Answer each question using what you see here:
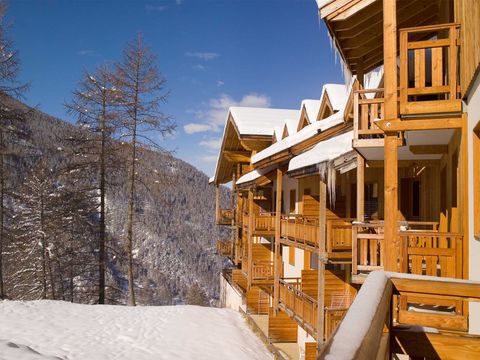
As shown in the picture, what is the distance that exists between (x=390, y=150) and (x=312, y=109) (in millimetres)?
12237

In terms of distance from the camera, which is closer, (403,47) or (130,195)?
(403,47)

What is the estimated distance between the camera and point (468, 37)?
19.2ft

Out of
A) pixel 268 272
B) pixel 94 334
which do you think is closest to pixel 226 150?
pixel 268 272

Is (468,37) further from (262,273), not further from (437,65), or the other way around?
(262,273)

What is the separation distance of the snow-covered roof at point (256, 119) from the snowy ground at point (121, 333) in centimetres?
1068

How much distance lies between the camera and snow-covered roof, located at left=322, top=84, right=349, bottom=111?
16.1 m

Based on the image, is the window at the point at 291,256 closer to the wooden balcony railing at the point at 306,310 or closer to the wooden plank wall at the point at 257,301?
the wooden plank wall at the point at 257,301

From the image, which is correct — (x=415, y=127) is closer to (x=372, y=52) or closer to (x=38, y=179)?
(x=372, y=52)

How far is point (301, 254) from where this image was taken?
18.6m

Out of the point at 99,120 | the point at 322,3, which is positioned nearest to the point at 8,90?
the point at 99,120

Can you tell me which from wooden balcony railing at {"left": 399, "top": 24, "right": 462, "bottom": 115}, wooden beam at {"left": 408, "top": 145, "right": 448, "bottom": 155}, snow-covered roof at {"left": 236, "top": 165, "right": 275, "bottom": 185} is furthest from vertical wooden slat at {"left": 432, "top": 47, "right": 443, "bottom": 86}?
snow-covered roof at {"left": 236, "top": 165, "right": 275, "bottom": 185}

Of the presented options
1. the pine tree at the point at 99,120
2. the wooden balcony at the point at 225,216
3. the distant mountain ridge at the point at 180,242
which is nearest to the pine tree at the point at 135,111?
the pine tree at the point at 99,120

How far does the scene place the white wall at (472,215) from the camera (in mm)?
5656

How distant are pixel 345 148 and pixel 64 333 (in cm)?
968
